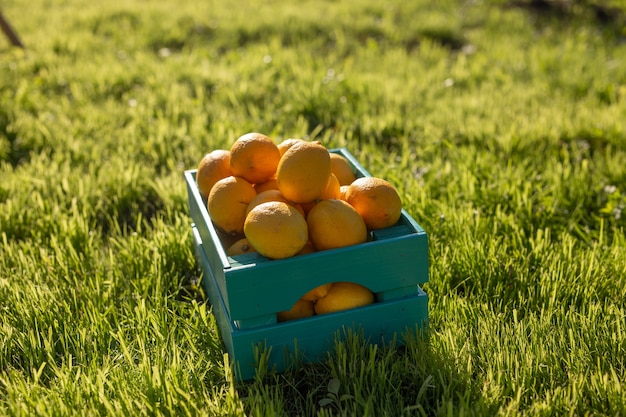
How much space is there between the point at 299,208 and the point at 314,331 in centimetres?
39

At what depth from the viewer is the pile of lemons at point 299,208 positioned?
2.01m

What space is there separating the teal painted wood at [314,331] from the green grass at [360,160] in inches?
1.8

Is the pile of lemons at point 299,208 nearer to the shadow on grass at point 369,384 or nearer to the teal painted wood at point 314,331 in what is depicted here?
the teal painted wood at point 314,331

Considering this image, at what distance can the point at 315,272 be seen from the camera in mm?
2051

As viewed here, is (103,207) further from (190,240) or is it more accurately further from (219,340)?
(219,340)

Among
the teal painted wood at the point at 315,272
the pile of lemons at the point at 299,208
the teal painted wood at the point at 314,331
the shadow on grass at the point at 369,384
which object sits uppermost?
the pile of lemons at the point at 299,208

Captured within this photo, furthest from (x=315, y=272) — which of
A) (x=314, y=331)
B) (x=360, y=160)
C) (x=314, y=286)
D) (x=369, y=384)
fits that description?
(x=360, y=160)

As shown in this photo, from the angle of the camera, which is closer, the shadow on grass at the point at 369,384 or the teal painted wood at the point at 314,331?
the shadow on grass at the point at 369,384

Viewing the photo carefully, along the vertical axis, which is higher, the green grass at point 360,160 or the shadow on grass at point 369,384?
the green grass at point 360,160

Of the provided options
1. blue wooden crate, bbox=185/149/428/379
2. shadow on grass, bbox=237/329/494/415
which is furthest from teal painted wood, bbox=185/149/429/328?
shadow on grass, bbox=237/329/494/415

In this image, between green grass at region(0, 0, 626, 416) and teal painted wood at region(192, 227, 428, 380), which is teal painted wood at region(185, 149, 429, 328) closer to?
teal painted wood at region(192, 227, 428, 380)

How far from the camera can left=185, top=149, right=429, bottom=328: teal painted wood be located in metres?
2.00

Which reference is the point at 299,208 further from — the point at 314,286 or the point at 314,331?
the point at 314,331

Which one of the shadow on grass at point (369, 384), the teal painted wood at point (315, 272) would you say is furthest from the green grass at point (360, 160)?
the teal painted wood at point (315, 272)
